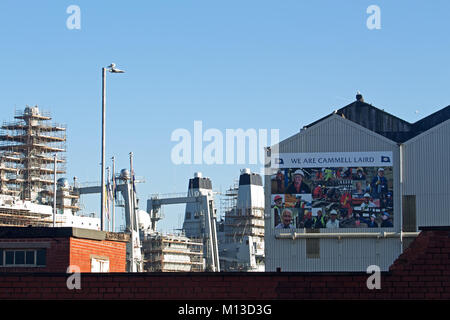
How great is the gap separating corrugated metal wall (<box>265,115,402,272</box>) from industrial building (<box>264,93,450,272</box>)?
2.4 inches

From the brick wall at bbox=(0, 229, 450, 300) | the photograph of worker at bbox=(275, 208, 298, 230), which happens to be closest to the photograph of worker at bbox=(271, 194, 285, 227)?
the photograph of worker at bbox=(275, 208, 298, 230)

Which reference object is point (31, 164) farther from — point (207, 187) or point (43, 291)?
point (43, 291)

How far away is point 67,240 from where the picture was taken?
32.2 m

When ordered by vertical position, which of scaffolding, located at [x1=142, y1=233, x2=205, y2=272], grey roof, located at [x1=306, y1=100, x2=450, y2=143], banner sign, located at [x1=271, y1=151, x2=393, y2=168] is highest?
grey roof, located at [x1=306, y1=100, x2=450, y2=143]

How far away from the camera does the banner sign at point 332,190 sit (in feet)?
178

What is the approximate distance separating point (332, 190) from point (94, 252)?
2303cm

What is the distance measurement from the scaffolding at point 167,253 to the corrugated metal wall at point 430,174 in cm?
8331

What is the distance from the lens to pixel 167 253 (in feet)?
456

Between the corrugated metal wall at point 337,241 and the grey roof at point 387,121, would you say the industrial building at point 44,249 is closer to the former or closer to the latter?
the corrugated metal wall at point 337,241

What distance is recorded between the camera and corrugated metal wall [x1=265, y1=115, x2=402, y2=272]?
5353 centimetres

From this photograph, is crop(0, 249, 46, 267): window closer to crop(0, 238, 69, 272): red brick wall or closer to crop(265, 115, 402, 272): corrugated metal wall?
crop(0, 238, 69, 272): red brick wall

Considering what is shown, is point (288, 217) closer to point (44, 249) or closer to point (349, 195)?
point (349, 195)

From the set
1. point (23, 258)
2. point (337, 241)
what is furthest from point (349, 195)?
point (23, 258)
